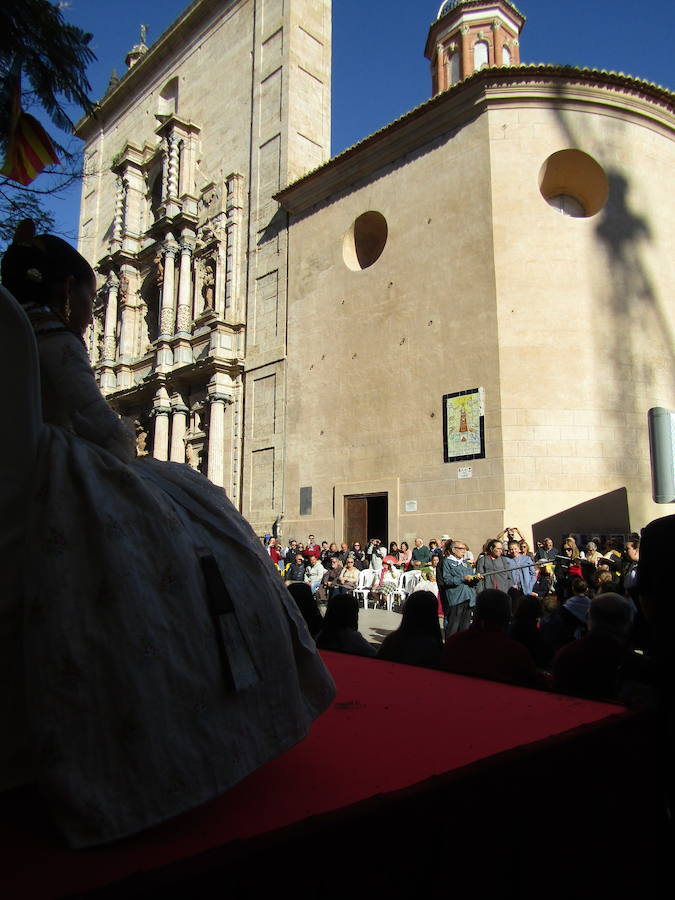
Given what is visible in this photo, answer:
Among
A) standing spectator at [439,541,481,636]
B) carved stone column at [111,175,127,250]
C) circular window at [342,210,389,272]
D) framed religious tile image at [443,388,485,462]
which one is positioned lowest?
standing spectator at [439,541,481,636]

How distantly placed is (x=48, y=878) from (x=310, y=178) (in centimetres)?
1648

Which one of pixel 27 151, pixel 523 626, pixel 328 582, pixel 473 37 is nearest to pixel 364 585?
pixel 328 582

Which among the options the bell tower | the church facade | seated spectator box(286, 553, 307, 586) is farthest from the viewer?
the bell tower

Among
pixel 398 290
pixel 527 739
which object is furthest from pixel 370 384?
pixel 527 739

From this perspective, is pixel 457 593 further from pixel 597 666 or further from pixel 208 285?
pixel 208 285

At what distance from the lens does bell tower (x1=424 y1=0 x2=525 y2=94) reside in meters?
19.1

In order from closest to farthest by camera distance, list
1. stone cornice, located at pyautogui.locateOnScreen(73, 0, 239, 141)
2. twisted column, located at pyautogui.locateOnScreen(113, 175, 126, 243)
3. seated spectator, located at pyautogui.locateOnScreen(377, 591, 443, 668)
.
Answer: seated spectator, located at pyautogui.locateOnScreen(377, 591, 443, 668), stone cornice, located at pyautogui.locateOnScreen(73, 0, 239, 141), twisted column, located at pyautogui.locateOnScreen(113, 175, 126, 243)

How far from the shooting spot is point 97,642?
3.42 ft

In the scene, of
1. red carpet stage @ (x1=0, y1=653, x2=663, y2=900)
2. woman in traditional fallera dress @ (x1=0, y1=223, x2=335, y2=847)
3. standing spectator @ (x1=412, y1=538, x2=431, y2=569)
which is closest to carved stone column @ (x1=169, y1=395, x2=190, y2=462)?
standing spectator @ (x1=412, y1=538, x2=431, y2=569)

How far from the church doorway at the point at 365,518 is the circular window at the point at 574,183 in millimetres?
7150

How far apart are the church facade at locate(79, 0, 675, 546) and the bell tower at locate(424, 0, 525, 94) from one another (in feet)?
0.23

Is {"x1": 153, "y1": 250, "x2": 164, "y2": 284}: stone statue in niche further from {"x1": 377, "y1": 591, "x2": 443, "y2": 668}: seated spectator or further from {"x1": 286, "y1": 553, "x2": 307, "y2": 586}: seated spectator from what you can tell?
{"x1": 377, "y1": 591, "x2": 443, "y2": 668}: seated spectator

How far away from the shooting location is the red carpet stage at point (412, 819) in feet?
2.98

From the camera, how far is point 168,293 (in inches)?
798
